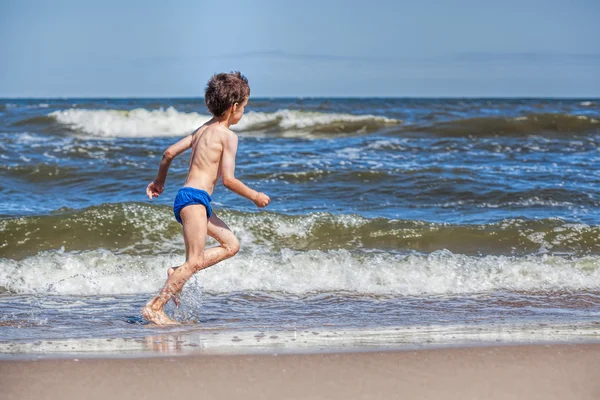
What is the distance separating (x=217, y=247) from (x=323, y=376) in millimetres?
1700

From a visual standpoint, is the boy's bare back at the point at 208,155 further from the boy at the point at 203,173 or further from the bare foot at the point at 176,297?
the bare foot at the point at 176,297

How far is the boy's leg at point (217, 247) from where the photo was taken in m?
4.55

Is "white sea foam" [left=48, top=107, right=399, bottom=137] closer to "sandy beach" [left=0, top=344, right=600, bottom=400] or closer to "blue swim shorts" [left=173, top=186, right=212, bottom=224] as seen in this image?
"blue swim shorts" [left=173, top=186, right=212, bottom=224]

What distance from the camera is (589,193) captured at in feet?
31.0

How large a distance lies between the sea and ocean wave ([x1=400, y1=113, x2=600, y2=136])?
1343mm

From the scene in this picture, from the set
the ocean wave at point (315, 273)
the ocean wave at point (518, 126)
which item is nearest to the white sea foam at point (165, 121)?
the ocean wave at point (518, 126)

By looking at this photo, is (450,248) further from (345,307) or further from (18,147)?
(18,147)

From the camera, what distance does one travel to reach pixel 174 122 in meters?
21.7

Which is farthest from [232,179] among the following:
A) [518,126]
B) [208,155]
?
[518,126]

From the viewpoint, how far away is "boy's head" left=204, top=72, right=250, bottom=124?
4449mm

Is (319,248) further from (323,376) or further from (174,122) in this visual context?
(174,122)

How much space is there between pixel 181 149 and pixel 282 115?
1660 centimetres

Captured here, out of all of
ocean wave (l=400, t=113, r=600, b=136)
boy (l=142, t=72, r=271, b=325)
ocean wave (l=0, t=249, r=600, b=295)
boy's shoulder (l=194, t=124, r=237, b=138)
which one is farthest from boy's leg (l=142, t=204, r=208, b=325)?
ocean wave (l=400, t=113, r=600, b=136)

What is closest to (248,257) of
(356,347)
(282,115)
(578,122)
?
(356,347)
